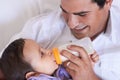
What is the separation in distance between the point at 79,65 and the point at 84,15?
23 centimetres

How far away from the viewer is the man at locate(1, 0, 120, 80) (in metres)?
1.15

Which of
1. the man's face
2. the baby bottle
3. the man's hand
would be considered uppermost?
the man's face

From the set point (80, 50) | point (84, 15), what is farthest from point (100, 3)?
point (80, 50)

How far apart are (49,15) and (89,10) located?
30 cm

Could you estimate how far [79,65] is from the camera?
44.7 inches

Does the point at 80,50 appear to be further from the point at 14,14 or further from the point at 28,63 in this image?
the point at 14,14

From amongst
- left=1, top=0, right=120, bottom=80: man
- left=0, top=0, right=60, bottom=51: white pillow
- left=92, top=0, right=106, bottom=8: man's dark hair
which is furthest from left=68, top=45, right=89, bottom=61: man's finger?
left=0, top=0, right=60, bottom=51: white pillow

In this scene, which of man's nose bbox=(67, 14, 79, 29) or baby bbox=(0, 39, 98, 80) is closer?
baby bbox=(0, 39, 98, 80)

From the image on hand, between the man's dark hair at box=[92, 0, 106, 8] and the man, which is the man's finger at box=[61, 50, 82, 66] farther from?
the man's dark hair at box=[92, 0, 106, 8]

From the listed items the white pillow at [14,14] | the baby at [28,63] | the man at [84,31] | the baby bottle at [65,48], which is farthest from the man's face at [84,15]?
the white pillow at [14,14]

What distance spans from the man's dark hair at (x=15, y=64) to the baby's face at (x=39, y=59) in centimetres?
2

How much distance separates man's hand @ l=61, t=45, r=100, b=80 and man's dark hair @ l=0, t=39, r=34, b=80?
0.16 meters

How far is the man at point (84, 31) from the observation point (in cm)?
115

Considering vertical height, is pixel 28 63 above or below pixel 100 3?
below
